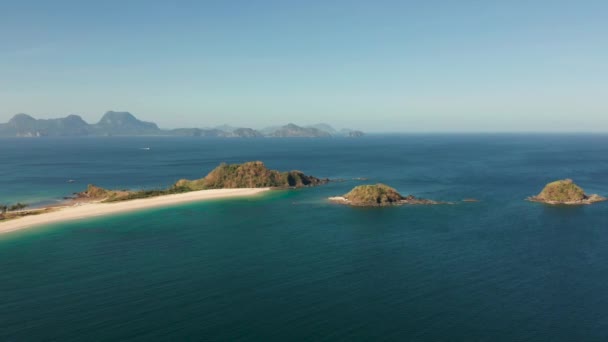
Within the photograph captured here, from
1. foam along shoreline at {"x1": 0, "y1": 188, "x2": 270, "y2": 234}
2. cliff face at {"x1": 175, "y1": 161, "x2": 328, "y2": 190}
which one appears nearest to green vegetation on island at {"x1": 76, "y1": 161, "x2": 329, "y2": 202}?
cliff face at {"x1": 175, "y1": 161, "x2": 328, "y2": 190}

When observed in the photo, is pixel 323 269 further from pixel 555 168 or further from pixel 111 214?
pixel 555 168

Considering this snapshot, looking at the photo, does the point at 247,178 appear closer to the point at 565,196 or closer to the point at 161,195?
the point at 161,195

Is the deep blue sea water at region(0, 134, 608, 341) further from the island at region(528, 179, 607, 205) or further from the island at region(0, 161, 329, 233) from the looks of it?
the island at region(0, 161, 329, 233)

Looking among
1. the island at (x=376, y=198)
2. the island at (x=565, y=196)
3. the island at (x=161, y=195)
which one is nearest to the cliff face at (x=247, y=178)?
the island at (x=161, y=195)

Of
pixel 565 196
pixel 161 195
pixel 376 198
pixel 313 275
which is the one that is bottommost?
pixel 313 275

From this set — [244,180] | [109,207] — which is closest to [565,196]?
[244,180]
